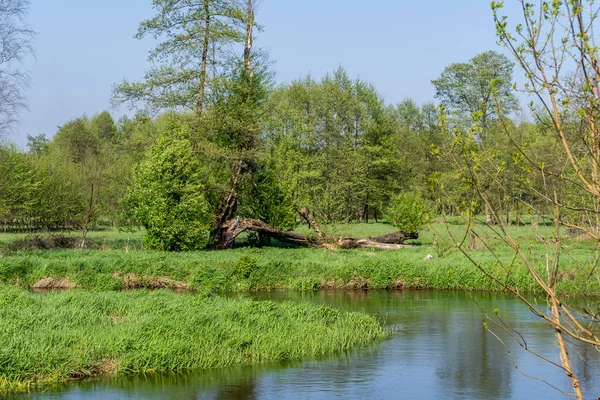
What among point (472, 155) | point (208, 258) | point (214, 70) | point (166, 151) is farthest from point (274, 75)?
point (472, 155)

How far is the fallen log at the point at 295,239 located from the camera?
33.6 metres

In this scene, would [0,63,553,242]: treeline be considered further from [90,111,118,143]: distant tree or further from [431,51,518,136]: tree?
[90,111,118,143]: distant tree

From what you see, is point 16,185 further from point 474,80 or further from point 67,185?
point 474,80

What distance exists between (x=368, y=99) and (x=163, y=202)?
32199 mm

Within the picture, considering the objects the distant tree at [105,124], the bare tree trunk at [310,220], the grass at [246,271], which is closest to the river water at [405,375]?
the grass at [246,271]

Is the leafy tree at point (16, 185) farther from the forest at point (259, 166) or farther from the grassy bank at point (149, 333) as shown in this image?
the grassy bank at point (149, 333)

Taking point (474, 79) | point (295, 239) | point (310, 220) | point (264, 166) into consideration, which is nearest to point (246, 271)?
point (295, 239)

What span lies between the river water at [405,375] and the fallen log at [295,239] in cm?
1415

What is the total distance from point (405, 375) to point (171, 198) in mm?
19092

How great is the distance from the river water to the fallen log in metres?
14.2

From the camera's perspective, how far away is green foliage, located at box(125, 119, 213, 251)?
30.7 meters

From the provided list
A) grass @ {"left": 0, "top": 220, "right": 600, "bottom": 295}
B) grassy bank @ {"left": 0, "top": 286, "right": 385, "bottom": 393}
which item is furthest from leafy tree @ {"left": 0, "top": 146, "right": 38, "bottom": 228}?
grassy bank @ {"left": 0, "top": 286, "right": 385, "bottom": 393}

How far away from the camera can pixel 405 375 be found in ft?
A: 45.6

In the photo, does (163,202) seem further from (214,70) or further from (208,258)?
(214,70)
